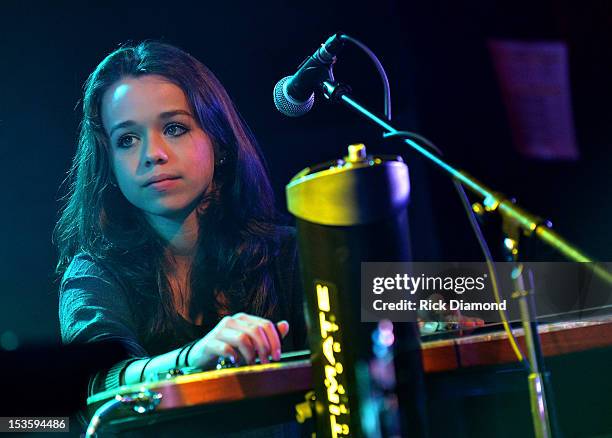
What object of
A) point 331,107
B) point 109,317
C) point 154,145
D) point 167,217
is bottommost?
point 109,317

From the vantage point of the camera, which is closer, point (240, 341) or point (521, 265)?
point (521, 265)

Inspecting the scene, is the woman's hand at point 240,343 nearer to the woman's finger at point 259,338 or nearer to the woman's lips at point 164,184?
the woman's finger at point 259,338

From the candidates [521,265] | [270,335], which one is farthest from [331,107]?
[521,265]

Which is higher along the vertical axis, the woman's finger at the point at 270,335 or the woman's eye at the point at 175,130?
the woman's eye at the point at 175,130

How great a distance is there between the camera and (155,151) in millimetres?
1947

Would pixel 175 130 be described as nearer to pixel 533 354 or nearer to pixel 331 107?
pixel 331 107

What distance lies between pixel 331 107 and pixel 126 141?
69 centimetres

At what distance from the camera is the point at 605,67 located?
2.56 m

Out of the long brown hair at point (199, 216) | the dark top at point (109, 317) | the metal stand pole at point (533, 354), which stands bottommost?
the metal stand pole at point (533, 354)

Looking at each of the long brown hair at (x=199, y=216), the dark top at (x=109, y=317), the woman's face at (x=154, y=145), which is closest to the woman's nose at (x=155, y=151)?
the woman's face at (x=154, y=145)

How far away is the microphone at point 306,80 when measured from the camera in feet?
4.63

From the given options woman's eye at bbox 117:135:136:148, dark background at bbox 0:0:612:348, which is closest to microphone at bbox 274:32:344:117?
dark background at bbox 0:0:612:348

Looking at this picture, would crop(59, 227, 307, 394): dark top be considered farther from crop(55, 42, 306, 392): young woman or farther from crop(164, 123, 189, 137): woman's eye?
crop(164, 123, 189, 137): woman's eye

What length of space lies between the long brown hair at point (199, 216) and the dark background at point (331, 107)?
0.05 metres
